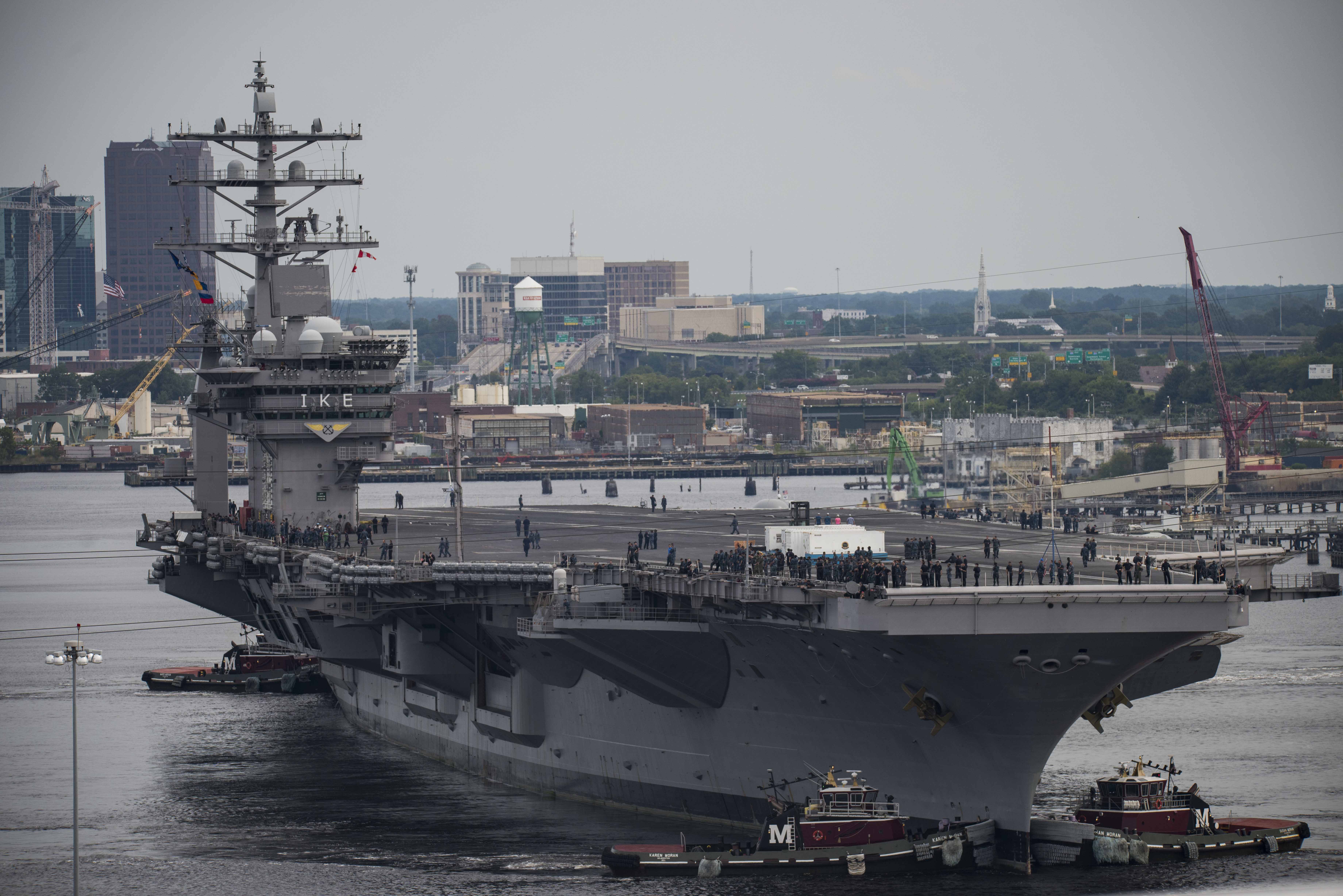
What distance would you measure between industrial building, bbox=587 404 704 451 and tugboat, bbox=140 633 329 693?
129m

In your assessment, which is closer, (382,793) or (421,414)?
(382,793)

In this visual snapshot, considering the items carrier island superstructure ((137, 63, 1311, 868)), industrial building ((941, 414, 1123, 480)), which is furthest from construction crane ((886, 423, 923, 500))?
carrier island superstructure ((137, 63, 1311, 868))

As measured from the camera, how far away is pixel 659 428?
18838cm

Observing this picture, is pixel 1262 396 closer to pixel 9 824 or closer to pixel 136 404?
pixel 136 404

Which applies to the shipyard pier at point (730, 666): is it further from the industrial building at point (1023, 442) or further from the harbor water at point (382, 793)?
the industrial building at point (1023, 442)

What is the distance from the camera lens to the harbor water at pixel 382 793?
3216cm

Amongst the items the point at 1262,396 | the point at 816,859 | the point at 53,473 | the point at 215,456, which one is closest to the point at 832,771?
the point at 816,859

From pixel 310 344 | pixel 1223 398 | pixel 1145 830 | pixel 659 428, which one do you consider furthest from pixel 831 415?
pixel 1145 830

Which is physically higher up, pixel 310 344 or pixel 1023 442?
pixel 310 344

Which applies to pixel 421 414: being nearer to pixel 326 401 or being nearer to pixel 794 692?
pixel 326 401

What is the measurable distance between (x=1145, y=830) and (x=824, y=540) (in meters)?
7.73

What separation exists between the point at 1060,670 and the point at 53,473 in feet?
490

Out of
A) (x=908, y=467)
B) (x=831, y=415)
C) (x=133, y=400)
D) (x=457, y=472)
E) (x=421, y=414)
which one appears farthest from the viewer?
(x=831, y=415)

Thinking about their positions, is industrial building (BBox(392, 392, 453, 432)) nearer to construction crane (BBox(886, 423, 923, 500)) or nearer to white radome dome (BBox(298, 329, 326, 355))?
construction crane (BBox(886, 423, 923, 500))
